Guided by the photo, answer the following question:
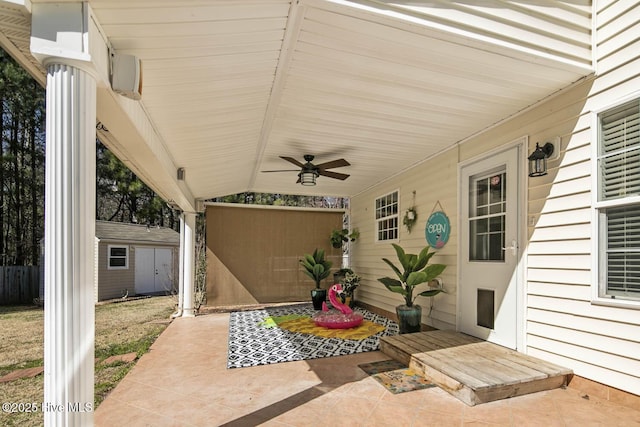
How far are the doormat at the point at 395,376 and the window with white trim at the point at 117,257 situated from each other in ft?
36.6

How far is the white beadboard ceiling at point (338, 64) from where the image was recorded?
2.18m

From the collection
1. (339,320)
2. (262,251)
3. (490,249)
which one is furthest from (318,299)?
(490,249)

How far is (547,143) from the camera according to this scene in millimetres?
3428

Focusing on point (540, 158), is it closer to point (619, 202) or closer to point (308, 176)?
point (619, 202)

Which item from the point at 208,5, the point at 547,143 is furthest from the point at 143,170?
the point at 547,143

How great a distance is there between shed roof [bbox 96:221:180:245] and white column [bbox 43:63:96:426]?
455 inches

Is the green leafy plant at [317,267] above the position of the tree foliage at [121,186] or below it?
below

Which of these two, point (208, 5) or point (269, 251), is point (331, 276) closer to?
point (269, 251)

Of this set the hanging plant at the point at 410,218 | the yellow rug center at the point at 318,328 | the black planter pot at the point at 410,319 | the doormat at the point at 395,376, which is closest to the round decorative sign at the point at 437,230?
the hanging plant at the point at 410,218

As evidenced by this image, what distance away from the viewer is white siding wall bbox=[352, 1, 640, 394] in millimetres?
2736

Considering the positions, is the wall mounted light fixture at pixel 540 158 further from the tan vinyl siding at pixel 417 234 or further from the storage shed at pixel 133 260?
the storage shed at pixel 133 260

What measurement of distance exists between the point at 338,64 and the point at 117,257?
40.3 feet

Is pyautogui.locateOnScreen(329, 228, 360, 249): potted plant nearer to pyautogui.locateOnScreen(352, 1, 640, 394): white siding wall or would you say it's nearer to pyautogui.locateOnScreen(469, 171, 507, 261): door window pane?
pyautogui.locateOnScreen(469, 171, 507, 261): door window pane

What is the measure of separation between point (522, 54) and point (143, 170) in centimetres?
425
